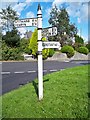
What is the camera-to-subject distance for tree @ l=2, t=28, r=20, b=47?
30758mm

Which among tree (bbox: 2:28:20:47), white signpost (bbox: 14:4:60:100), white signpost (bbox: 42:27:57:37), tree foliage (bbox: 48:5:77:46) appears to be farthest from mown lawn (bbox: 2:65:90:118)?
tree foliage (bbox: 48:5:77:46)

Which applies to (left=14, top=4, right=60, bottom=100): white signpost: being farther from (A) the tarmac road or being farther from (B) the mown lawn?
(A) the tarmac road

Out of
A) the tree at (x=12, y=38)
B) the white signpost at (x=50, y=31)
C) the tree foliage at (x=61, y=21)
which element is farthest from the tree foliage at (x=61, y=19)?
the white signpost at (x=50, y=31)

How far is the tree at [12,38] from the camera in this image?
30758mm

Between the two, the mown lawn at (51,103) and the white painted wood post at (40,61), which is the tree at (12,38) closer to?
the mown lawn at (51,103)

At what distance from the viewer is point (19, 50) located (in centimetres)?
2994

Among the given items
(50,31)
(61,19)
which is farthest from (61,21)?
(50,31)

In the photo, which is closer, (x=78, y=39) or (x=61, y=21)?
(x=61, y=21)

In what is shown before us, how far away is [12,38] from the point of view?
30.8 meters

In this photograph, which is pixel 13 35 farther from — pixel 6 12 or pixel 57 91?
pixel 57 91

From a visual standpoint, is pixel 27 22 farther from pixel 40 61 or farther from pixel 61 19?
pixel 61 19

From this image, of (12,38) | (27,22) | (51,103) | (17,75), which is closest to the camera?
(51,103)

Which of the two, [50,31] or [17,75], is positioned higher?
[50,31]

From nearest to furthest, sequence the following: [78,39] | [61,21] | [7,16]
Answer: [7,16] → [61,21] → [78,39]
